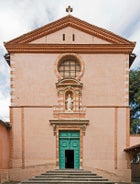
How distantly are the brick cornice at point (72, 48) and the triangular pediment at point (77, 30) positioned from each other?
0.32 metres

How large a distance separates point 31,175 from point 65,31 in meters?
10.1

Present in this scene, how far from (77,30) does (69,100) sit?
16.4ft

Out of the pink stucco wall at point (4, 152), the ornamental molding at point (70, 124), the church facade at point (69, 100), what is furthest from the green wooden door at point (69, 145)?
the pink stucco wall at point (4, 152)

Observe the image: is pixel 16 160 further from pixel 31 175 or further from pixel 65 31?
pixel 65 31

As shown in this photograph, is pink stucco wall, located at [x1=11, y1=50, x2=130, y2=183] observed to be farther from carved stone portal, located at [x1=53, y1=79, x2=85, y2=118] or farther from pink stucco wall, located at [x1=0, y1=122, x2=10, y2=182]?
pink stucco wall, located at [x1=0, y1=122, x2=10, y2=182]

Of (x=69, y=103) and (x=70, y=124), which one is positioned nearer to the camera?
(x=70, y=124)

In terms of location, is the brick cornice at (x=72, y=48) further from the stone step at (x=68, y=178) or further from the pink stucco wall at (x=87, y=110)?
the stone step at (x=68, y=178)

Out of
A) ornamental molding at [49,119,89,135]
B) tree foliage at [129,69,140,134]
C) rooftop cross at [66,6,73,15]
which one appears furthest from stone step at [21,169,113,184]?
tree foliage at [129,69,140,134]

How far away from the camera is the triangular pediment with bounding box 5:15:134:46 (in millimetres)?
21109

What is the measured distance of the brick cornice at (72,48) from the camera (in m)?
21.0

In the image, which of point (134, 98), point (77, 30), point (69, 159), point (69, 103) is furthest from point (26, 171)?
point (134, 98)

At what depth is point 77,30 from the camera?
21453mm

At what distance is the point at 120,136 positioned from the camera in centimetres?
2042

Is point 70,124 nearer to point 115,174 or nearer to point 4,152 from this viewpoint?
point 115,174
